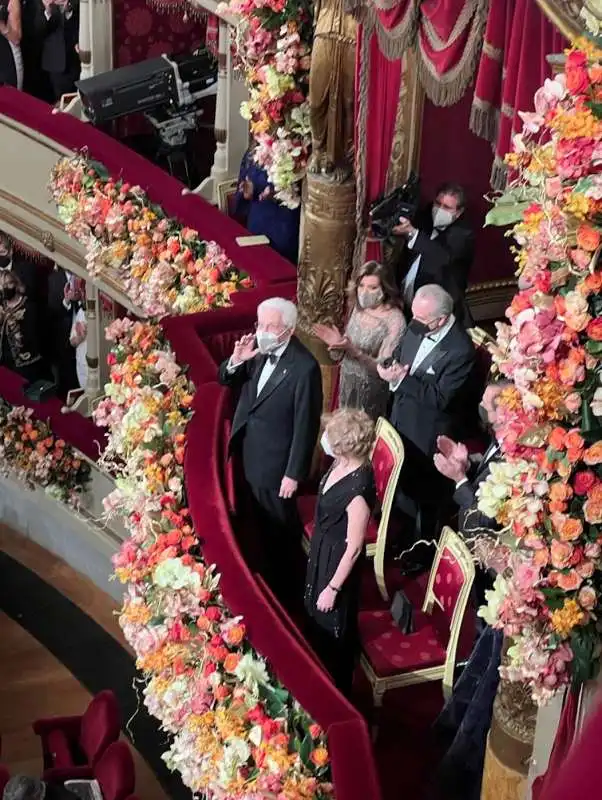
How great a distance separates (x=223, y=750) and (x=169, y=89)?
5339 mm

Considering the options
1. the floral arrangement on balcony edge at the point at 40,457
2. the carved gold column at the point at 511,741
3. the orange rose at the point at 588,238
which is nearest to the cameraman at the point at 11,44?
the floral arrangement on balcony edge at the point at 40,457

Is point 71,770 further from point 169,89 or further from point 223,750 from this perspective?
point 169,89

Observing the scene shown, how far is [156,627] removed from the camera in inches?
169

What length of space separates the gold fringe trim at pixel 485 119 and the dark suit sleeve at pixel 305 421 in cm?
127

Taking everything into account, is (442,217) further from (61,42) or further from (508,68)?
(61,42)

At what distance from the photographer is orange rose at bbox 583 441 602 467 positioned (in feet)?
8.21

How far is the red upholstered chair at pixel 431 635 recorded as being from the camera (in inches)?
154

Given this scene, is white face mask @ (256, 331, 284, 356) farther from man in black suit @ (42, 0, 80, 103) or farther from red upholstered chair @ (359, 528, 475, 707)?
man in black suit @ (42, 0, 80, 103)

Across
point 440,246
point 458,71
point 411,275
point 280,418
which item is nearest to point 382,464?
point 280,418

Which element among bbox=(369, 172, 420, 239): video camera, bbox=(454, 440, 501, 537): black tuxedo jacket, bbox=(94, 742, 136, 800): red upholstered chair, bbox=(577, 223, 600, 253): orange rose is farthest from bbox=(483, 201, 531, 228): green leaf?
bbox=(94, 742, 136, 800): red upholstered chair

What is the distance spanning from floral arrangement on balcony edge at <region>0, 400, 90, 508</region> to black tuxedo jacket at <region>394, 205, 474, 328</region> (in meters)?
4.39

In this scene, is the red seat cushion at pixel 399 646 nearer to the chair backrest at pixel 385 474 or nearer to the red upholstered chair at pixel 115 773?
the chair backrest at pixel 385 474

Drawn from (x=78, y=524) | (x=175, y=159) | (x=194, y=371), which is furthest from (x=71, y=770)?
(x=175, y=159)

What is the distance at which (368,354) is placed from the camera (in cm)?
521
